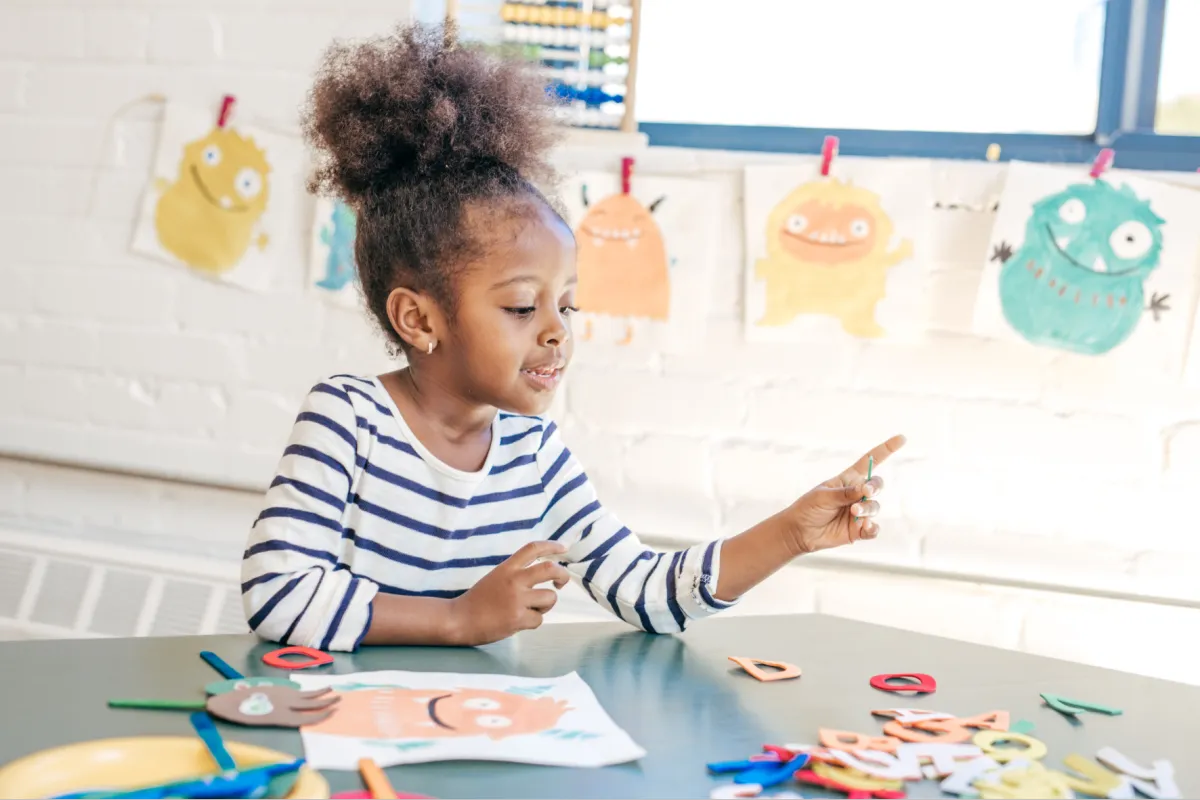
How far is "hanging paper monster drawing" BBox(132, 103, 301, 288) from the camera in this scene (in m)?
1.82

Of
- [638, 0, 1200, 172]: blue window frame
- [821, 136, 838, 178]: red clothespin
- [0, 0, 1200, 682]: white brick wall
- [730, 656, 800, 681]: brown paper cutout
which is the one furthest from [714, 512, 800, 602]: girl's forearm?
[638, 0, 1200, 172]: blue window frame

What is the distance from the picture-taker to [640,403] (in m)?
1.68

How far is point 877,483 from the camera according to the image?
100 centimetres

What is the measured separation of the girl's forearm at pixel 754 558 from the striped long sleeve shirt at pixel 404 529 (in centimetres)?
1

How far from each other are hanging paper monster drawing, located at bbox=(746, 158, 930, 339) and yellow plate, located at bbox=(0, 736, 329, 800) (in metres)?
1.09

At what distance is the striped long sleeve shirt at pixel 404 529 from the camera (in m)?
0.93

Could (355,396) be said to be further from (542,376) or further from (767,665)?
(767,665)

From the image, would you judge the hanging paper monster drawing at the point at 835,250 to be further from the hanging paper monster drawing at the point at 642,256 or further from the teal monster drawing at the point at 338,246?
the teal monster drawing at the point at 338,246

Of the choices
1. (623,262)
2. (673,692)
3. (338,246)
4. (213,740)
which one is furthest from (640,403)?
(213,740)

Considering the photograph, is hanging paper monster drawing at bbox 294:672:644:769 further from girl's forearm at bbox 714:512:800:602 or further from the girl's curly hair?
the girl's curly hair

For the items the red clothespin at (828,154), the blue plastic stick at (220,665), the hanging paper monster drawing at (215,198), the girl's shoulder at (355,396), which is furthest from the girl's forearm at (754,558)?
the hanging paper monster drawing at (215,198)

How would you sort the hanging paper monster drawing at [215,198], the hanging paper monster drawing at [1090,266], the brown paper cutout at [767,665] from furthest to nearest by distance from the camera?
1. the hanging paper monster drawing at [215,198]
2. the hanging paper monster drawing at [1090,266]
3. the brown paper cutout at [767,665]

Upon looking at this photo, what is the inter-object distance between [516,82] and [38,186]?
3.61 feet

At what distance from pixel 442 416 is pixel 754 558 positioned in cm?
32
